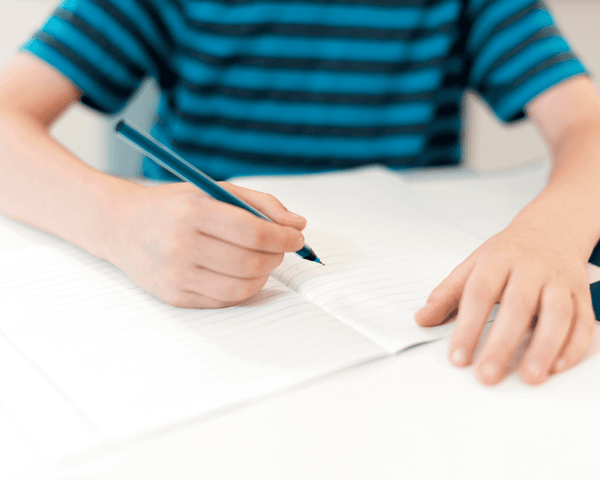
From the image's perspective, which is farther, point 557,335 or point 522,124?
point 522,124

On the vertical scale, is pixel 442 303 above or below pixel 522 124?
above

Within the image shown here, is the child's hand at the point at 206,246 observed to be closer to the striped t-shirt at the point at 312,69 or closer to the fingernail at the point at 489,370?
the fingernail at the point at 489,370

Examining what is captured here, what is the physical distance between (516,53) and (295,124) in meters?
0.30

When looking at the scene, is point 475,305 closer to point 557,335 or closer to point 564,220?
point 557,335

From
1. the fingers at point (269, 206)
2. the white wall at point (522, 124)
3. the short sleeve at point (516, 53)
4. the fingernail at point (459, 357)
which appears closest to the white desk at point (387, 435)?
the fingernail at point (459, 357)

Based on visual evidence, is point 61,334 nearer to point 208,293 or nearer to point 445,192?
point 208,293

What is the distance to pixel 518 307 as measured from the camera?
0.34 metres

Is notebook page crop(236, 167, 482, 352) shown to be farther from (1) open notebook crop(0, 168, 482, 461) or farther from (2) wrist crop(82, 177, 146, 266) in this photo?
(2) wrist crop(82, 177, 146, 266)

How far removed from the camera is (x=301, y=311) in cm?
37

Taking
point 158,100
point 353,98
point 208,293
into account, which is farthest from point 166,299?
point 158,100

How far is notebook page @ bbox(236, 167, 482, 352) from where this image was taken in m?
0.37

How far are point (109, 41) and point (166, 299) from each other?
423mm

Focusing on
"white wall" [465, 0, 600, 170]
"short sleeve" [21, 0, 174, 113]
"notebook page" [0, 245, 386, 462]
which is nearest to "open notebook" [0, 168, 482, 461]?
"notebook page" [0, 245, 386, 462]

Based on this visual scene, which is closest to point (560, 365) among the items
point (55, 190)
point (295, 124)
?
point (55, 190)
